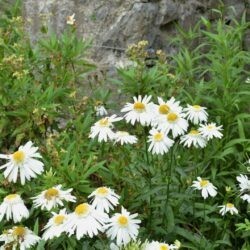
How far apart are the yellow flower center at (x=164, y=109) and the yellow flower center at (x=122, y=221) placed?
49 centimetres

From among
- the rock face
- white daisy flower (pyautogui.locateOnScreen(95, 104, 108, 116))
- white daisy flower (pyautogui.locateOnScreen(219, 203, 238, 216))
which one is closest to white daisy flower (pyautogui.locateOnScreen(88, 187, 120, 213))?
white daisy flower (pyautogui.locateOnScreen(219, 203, 238, 216))

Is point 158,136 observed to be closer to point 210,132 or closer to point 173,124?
point 173,124

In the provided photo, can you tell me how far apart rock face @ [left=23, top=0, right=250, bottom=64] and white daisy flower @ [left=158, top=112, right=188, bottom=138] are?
6.64 ft

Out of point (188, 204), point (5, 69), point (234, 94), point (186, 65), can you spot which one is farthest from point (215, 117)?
point (5, 69)

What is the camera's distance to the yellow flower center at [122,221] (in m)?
1.92

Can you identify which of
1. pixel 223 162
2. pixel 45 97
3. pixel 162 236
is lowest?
pixel 162 236

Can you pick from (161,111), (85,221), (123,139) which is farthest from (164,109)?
(85,221)

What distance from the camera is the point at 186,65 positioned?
3.58 metres

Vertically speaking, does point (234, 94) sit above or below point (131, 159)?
above

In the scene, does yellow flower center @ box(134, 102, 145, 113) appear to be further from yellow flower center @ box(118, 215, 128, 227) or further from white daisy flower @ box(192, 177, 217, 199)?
yellow flower center @ box(118, 215, 128, 227)

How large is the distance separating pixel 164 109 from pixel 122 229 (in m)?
0.56

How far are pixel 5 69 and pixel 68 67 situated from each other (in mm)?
421

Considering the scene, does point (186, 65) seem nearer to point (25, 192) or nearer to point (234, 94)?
point (234, 94)

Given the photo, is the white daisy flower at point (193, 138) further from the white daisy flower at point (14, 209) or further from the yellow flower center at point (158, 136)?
the white daisy flower at point (14, 209)
